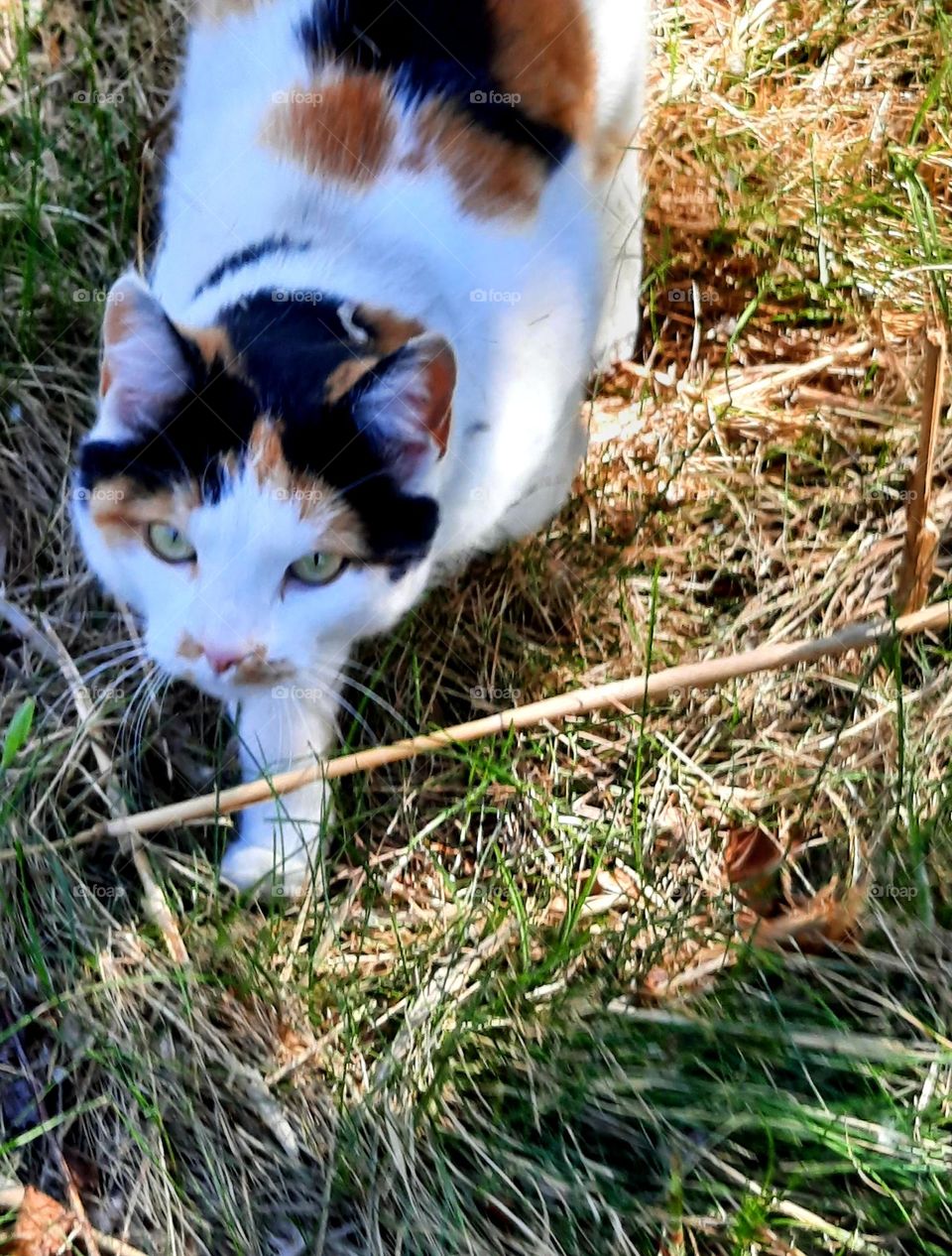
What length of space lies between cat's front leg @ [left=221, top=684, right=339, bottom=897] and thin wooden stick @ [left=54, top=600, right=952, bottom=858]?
0.04m

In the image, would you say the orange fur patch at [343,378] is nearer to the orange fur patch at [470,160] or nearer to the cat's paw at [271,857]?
the orange fur patch at [470,160]

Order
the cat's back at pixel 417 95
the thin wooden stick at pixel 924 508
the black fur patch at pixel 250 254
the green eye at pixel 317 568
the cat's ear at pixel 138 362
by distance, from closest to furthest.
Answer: the cat's ear at pixel 138 362, the green eye at pixel 317 568, the black fur patch at pixel 250 254, the cat's back at pixel 417 95, the thin wooden stick at pixel 924 508

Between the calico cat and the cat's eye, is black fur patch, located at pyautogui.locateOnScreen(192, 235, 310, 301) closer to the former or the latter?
the calico cat

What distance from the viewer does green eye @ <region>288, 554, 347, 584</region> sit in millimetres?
1418

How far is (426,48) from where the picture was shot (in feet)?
5.57

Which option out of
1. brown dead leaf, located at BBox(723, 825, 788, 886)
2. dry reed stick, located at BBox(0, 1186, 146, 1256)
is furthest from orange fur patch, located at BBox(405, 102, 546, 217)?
dry reed stick, located at BBox(0, 1186, 146, 1256)

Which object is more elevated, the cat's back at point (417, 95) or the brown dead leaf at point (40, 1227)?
the cat's back at point (417, 95)

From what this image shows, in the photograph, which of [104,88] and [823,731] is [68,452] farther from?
[823,731]

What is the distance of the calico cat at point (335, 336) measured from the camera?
1.37 meters

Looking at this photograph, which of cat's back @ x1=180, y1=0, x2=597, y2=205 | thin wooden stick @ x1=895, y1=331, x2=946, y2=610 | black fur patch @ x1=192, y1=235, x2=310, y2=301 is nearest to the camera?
black fur patch @ x1=192, y1=235, x2=310, y2=301

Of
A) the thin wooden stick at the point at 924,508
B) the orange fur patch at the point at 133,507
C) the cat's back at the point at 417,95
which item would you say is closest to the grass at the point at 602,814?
the thin wooden stick at the point at 924,508

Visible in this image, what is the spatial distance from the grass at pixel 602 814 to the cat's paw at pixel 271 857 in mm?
55

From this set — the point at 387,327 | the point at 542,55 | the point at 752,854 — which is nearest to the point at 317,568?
the point at 387,327

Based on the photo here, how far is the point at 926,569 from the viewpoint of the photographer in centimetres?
189
